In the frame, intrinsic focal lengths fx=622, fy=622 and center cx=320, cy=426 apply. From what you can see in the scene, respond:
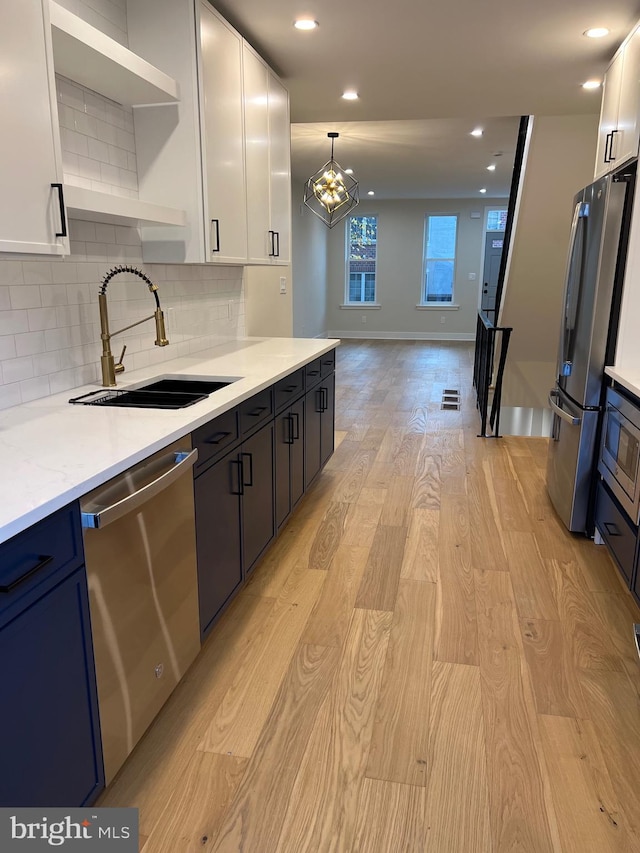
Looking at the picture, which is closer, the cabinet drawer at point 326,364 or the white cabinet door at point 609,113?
the white cabinet door at point 609,113

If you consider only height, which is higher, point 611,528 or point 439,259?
point 439,259

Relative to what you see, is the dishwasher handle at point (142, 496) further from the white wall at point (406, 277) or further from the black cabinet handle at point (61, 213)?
the white wall at point (406, 277)

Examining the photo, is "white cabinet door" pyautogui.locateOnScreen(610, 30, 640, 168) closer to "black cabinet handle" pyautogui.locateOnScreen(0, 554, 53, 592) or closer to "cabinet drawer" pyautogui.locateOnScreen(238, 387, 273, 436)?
"cabinet drawer" pyautogui.locateOnScreen(238, 387, 273, 436)

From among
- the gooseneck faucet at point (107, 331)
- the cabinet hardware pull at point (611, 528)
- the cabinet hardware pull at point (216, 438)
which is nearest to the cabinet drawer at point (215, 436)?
the cabinet hardware pull at point (216, 438)

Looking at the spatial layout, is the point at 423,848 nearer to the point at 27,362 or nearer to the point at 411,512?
the point at 27,362

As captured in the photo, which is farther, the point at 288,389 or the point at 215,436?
the point at 288,389

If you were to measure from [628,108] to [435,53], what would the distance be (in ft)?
3.48

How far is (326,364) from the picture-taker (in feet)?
12.6

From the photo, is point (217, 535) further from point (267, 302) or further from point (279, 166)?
point (267, 302)

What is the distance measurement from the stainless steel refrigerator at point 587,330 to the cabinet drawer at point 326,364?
134 centimetres

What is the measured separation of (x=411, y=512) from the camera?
3586 millimetres

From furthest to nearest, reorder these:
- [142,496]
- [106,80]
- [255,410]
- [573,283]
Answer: [573,283] → [255,410] → [106,80] → [142,496]

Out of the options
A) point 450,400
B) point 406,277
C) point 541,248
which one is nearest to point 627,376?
point 541,248

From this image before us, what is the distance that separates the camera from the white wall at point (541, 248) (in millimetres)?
4855
